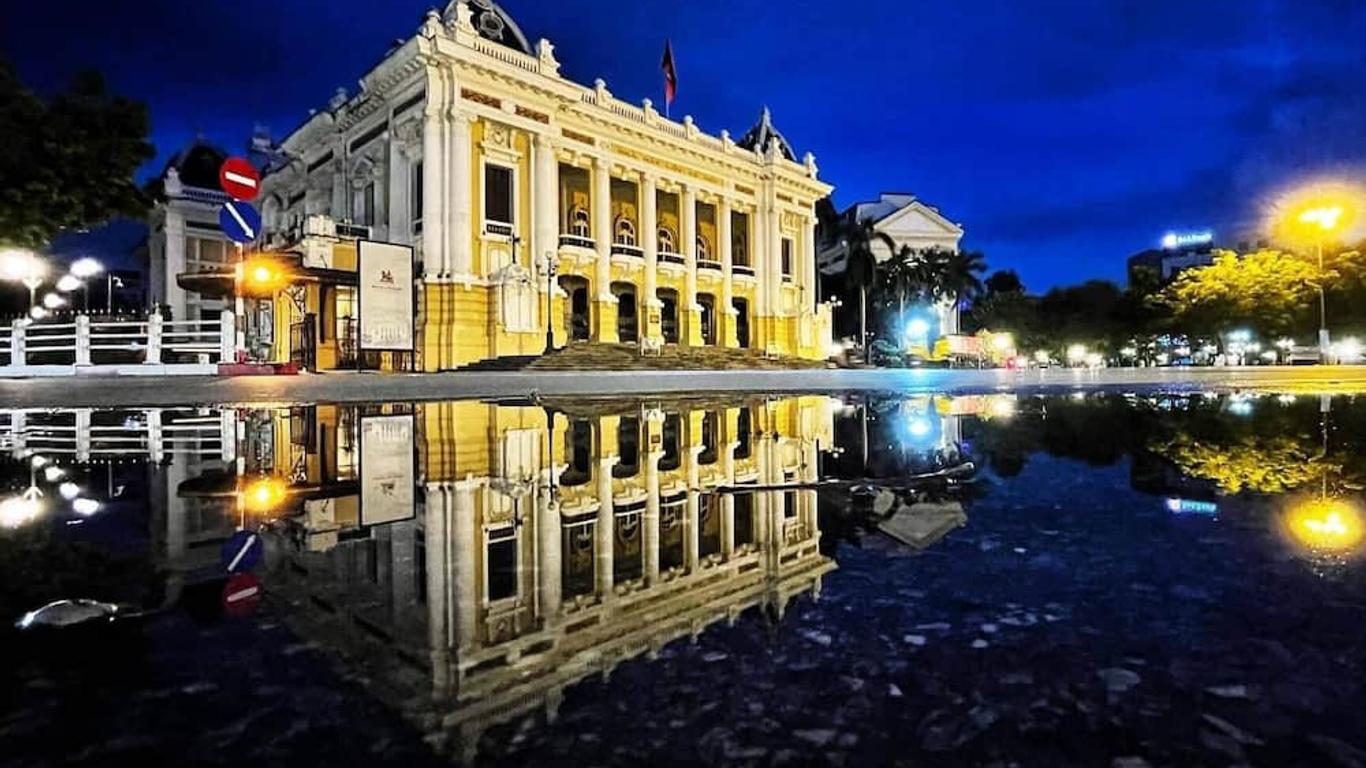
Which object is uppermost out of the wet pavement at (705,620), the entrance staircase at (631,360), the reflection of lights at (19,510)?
the entrance staircase at (631,360)

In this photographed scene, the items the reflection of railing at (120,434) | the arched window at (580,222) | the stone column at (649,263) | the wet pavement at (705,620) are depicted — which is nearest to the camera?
the wet pavement at (705,620)

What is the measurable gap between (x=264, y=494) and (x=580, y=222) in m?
31.4

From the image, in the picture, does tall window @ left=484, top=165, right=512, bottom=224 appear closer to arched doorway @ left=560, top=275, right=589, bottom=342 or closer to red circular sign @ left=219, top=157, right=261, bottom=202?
arched doorway @ left=560, top=275, right=589, bottom=342

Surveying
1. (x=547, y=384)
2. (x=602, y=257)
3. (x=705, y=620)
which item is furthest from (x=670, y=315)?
(x=705, y=620)

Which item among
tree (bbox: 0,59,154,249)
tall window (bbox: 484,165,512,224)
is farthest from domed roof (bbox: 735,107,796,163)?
tree (bbox: 0,59,154,249)

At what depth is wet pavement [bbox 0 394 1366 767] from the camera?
1213 millimetres

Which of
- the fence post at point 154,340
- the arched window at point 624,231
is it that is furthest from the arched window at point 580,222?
the fence post at point 154,340

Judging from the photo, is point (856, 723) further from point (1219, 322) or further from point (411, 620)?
point (1219, 322)

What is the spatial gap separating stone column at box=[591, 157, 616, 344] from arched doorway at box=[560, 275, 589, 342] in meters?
0.84

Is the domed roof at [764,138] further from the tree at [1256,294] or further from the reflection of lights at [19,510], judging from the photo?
the reflection of lights at [19,510]

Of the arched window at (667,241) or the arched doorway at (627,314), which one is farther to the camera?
the arched window at (667,241)

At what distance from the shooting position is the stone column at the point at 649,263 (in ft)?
112

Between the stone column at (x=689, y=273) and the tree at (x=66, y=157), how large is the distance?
23524 mm

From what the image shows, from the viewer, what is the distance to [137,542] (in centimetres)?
272
